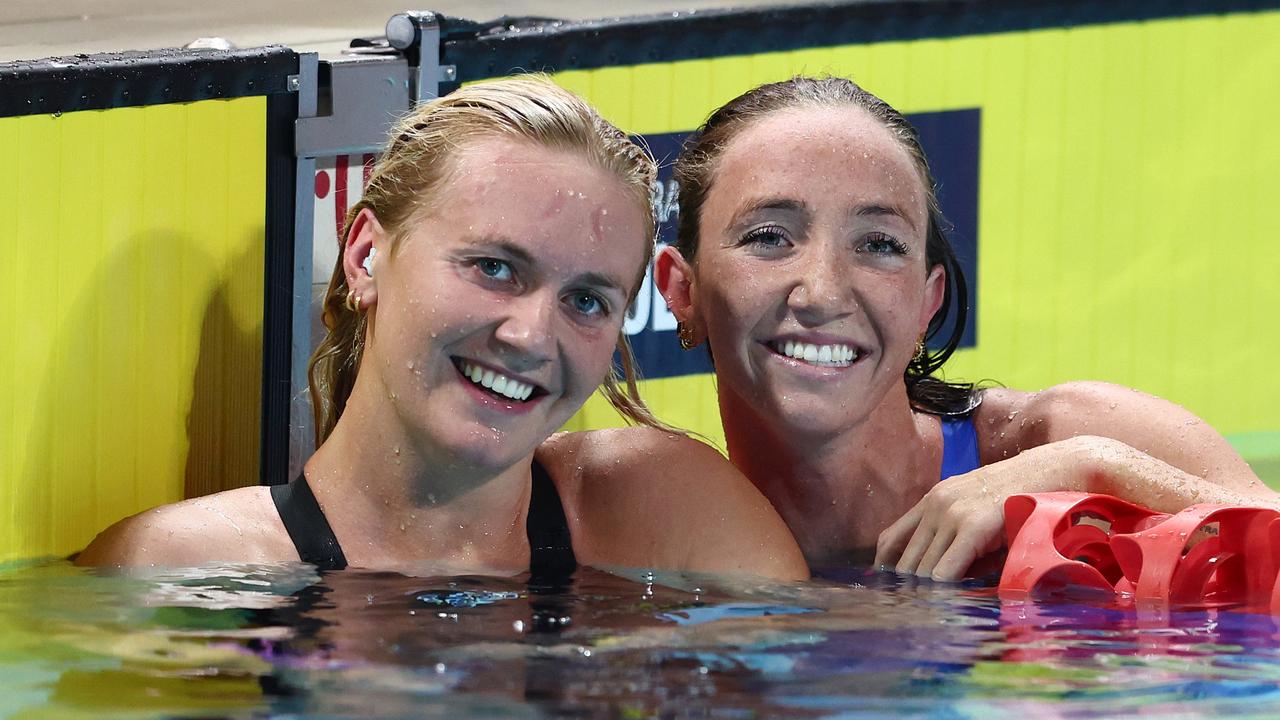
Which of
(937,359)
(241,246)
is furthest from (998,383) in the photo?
(241,246)

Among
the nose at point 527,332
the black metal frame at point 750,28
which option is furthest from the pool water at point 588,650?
the black metal frame at point 750,28

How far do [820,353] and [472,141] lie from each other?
2.12ft

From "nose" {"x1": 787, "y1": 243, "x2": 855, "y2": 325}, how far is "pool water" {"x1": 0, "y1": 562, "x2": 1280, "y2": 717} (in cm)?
44

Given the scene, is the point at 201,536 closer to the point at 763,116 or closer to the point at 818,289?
the point at 818,289

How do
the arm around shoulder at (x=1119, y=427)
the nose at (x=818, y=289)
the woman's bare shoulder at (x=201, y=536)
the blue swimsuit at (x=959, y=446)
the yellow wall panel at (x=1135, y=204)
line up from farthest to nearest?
the yellow wall panel at (x=1135, y=204) → the blue swimsuit at (x=959, y=446) → the arm around shoulder at (x=1119, y=427) → the nose at (x=818, y=289) → the woman's bare shoulder at (x=201, y=536)

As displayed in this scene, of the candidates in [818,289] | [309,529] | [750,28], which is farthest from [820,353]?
[750,28]

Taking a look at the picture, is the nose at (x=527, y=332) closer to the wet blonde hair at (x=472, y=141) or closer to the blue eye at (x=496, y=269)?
the blue eye at (x=496, y=269)

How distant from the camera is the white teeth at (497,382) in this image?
194 cm

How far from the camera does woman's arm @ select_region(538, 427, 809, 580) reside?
2.17 metres

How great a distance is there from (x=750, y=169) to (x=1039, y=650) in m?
1.03

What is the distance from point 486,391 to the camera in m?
1.96

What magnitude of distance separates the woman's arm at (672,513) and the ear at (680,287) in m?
0.32

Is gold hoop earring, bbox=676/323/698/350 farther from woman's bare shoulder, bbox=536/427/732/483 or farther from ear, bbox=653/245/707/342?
woman's bare shoulder, bbox=536/427/732/483

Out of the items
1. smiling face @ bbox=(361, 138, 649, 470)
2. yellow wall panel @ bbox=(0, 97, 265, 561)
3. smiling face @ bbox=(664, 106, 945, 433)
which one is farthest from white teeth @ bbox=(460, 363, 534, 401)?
yellow wall panel @ bbox=(0, 97, 265, 561)
